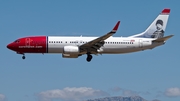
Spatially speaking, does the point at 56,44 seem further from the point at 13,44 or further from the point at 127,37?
the point at 127,37

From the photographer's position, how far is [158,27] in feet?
290

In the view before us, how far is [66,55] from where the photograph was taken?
264 ft

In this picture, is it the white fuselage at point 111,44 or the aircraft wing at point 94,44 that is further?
the white fuselage at point 111,44

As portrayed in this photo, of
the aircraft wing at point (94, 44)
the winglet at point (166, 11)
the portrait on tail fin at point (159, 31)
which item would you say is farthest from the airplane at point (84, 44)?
the winglet at point (166, 11)

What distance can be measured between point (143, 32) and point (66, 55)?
1558 cm

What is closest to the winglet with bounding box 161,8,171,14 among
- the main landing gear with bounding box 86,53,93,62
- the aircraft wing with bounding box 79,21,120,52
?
the aircraft wing with bounding box 79,21,120,52

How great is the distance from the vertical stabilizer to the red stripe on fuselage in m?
18.0

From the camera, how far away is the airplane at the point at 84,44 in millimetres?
77875

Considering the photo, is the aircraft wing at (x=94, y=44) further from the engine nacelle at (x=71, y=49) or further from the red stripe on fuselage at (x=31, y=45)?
the red stripe on fuselage at (x=31, y=45)

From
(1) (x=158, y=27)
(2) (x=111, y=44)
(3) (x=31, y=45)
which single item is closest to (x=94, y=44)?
(2) (x=111, y=44)

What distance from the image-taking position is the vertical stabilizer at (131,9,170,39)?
86.2 m

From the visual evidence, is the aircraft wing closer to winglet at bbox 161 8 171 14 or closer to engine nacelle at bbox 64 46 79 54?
engine nacelle at bbox 64 46 79 54

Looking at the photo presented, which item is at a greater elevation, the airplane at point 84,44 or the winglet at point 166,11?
the winglet at point 166,11

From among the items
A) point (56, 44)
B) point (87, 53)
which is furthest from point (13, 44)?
point (87, 53)
